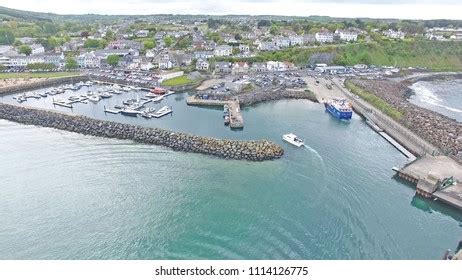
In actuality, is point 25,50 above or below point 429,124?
above

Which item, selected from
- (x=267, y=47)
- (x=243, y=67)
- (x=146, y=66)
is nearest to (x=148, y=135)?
(x=243, y=67)

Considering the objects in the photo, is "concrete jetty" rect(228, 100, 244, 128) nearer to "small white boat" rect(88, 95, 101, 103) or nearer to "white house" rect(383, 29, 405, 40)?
"small white boat" rect(88, 95, 101, 103)

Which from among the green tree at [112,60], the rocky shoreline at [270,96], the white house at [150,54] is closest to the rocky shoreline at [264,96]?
the rocky shoreline at [270,96]

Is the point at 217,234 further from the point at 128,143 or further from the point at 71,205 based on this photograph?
the point at 128,143

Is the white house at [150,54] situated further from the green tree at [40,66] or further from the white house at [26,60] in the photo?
the green tree at [40,66]

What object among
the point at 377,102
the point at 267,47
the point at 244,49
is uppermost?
the point at 267,47

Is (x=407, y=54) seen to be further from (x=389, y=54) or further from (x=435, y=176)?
(x=435, y=176)
